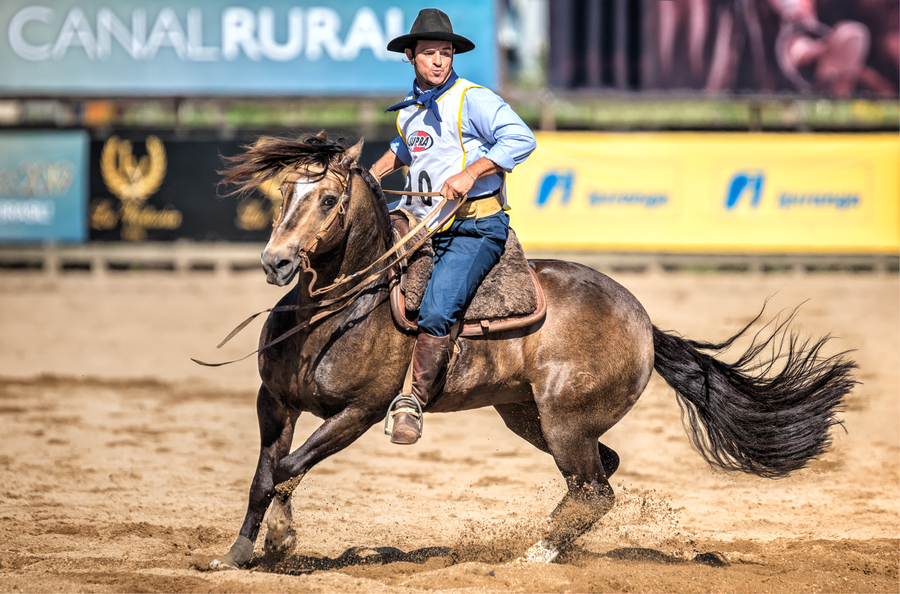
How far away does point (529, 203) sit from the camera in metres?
14.7

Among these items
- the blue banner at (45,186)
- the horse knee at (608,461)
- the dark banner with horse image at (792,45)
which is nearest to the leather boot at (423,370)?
the horse knee at (608,461)

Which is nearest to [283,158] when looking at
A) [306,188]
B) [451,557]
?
[306,188]

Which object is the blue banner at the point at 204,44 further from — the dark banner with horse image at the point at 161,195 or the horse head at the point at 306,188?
the horse head at the point at 306,188

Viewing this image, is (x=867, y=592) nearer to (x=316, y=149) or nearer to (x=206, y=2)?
(x=316, y=149)

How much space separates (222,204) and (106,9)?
14.9 feet

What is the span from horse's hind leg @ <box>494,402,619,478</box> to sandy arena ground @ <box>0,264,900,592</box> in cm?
39

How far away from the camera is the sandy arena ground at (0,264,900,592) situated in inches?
167

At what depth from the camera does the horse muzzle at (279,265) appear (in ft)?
12.0

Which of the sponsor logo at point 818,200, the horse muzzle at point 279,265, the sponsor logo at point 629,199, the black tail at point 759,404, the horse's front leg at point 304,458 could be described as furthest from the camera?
the sponsor logo at point 629,199

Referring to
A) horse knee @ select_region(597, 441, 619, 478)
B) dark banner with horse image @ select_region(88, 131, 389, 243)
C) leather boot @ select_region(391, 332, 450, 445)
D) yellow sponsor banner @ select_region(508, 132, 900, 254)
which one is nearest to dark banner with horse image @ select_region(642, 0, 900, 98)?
yellow sponsor banner @ select_region(508, 132, 900, 254)

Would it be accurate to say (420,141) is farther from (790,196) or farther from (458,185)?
(790,196)

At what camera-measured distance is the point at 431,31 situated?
4133 mm

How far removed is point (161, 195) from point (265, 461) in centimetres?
1177

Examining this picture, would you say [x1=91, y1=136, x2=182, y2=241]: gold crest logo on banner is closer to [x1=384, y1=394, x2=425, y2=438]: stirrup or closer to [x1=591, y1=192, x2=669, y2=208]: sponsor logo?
[x1=591, y1=192, x2=669, y2=208]: sponsor logo
